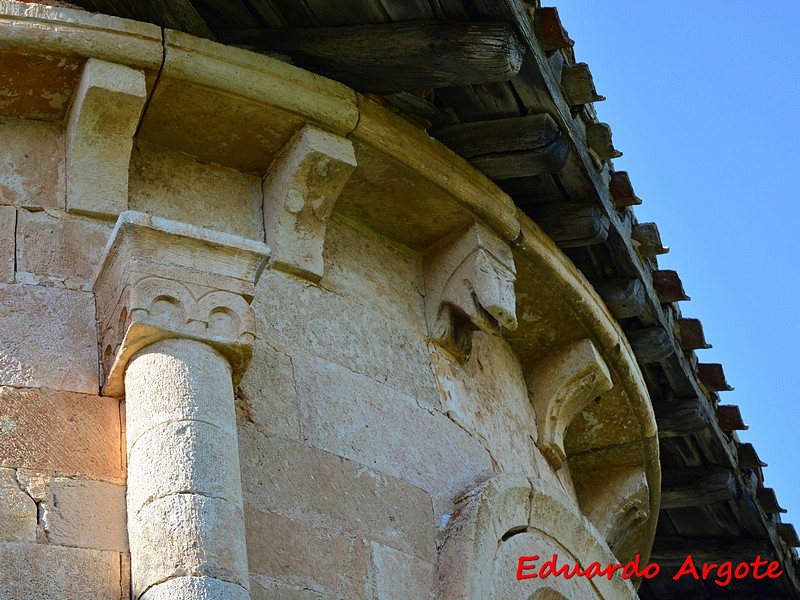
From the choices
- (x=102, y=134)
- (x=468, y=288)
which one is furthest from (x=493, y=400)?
(x=102, y=134)

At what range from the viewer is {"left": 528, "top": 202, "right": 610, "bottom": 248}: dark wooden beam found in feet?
16.8

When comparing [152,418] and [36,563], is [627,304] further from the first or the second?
[36,563]

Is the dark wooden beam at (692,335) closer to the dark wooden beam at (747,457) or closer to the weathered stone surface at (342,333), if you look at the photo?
the dark wooden beam at (747,457)

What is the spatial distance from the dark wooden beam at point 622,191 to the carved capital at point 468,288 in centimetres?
81

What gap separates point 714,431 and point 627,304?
1134 mm

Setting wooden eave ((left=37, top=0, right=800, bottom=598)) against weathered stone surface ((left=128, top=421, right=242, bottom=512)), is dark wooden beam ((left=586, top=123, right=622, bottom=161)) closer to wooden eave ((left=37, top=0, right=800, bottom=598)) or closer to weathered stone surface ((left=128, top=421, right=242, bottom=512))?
wooden eave ((left=37, top=0, right=800, bottom=598))

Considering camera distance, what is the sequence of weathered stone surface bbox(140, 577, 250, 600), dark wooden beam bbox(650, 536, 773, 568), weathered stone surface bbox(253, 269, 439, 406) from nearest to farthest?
weathered stone surface bbox(140, 577, 250, 600)
weathered stone surface bbox(253, 269, 439, 406)
dark wooden beam bbox(650, 536, 773, 568)

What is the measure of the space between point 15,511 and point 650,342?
Answer: 324 centimetres

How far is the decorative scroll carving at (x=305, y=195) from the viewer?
4.30 m

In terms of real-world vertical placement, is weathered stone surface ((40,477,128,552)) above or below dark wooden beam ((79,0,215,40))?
below

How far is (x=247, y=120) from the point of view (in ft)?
14.2

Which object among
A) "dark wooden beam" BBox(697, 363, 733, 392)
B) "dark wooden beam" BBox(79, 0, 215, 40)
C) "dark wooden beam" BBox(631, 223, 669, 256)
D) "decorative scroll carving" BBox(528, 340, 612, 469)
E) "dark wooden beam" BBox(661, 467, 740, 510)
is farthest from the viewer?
"dark wooden beam" BBox(661, 467, 740, 510)

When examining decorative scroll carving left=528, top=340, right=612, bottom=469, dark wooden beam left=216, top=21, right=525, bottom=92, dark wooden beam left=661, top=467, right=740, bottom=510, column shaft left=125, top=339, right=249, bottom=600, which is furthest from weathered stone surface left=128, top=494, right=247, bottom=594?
dark wooden beam left=661, top=467, right=740, bottom=510

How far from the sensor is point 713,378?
21.0 feet
